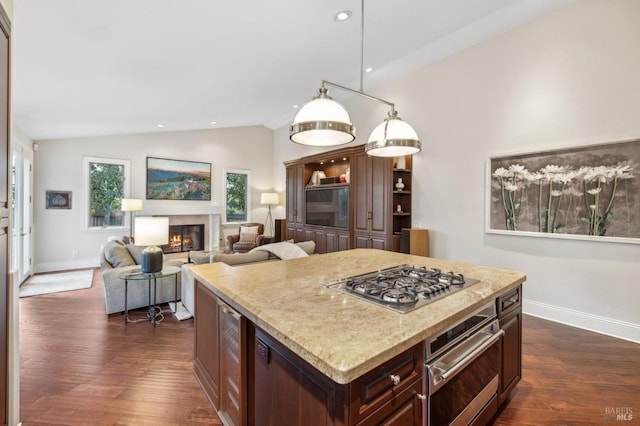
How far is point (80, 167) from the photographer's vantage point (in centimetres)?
599

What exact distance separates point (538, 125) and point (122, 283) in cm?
539

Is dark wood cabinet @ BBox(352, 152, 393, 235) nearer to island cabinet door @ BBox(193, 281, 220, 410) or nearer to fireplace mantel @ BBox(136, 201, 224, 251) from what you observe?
island cabinet door @ BBox(193, 281, 220, 410)

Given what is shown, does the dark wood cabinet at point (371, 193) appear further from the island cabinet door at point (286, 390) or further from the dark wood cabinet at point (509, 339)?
the island cabinet door at point (286, 390)

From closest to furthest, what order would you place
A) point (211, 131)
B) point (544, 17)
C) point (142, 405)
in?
point (142, 405)
point (544, 17)
point (211, 131)

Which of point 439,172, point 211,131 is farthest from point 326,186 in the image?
point 211,131

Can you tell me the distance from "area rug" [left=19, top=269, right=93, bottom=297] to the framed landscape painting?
2111 millimetres

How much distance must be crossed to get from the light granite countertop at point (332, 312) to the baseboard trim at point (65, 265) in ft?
18.8

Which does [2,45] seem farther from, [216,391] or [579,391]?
[579,391]

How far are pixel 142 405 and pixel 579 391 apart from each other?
10.3ft

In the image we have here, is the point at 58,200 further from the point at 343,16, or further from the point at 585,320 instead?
the point at 585,320

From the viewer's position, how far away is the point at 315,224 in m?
6.45

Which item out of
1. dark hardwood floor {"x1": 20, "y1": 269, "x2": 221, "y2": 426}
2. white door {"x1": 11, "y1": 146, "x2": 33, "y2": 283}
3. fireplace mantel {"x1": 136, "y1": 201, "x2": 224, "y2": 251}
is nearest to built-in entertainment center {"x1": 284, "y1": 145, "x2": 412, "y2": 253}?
fireplace mantel {"x1": 136, "y1": 201, "x2": 224, "y2": 251}

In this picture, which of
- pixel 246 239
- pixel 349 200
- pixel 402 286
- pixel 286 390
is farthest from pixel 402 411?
pixel 246 239

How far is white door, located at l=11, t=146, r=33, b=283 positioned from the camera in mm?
4707
